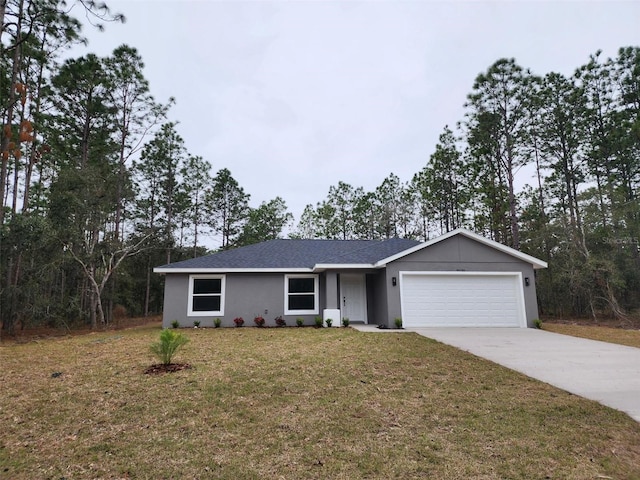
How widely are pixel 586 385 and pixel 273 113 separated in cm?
1780

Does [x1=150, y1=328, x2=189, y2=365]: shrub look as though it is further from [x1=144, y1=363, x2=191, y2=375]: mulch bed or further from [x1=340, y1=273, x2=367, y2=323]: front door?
[x1=340, y1=273, x2=367, y2=323]: front door

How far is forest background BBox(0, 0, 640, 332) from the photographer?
14094mm

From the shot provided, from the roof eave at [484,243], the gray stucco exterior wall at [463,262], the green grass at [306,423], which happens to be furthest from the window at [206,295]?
the green grass at [306,423]

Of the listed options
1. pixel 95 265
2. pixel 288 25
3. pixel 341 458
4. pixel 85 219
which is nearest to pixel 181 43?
pixel 288 25

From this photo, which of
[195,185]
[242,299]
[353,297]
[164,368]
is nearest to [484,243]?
[353,297]

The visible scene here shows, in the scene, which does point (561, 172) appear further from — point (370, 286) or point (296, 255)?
point (296, 255)

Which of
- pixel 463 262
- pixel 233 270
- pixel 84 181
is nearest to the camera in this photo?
pixel 463 262

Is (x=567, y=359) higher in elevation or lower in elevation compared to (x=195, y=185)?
lower

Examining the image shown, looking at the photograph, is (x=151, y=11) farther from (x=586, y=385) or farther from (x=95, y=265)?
(x=586, y=385)

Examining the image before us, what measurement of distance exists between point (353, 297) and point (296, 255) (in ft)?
10.3

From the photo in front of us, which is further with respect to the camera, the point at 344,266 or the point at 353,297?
the point at 353,297

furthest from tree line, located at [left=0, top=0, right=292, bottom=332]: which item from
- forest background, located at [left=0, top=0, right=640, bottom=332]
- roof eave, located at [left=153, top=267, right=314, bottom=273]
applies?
roof eave, located at [left=153, top=267, right=314, bottom=273]

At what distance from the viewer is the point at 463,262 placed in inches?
502

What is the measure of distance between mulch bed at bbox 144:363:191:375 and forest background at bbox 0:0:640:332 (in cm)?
924
